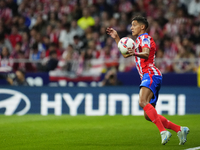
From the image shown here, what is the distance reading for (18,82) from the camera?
13242mm

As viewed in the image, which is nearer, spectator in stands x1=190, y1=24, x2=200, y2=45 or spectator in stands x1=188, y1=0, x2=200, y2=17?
spectator in stands x1=190, y1=24, x2=200, y2=45

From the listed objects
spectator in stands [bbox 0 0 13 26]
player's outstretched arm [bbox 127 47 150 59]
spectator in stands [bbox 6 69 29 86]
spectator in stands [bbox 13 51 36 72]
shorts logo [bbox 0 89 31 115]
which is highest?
spectator in stands [bbox 0 0 13 26]

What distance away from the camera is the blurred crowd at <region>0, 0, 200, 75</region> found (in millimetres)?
13766

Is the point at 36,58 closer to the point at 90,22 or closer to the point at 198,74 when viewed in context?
the point at 90,22

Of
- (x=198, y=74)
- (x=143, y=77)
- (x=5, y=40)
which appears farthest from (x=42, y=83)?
(x=143, y=77)

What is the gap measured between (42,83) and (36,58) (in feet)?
4.37

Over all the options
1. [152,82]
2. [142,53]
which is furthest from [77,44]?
[142,53]

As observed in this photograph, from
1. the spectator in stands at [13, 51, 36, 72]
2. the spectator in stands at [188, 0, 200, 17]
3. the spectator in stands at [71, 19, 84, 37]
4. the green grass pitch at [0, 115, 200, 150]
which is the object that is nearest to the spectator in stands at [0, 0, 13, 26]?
the spectator in stands at [71, 19, 84, 37]

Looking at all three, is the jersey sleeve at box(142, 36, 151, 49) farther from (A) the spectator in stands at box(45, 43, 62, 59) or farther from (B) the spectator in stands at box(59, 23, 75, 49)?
(B) the spectator in stands at box(59, 23, 75, 49)

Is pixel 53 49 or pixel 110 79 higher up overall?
pixel 53 49

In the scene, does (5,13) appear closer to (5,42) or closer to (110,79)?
(5,42)

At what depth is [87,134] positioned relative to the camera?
7.87 m

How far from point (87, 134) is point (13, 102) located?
5197mm

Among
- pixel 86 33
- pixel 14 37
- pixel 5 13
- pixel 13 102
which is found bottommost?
pixel 13 102
